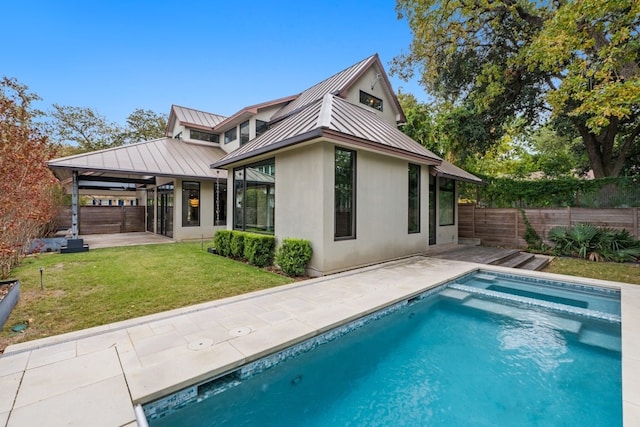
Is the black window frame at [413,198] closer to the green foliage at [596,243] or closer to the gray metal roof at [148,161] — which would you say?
the green foliage at [596,243]

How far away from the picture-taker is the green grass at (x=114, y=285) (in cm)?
442

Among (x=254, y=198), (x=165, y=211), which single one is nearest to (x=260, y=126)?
(x=254, y=198)

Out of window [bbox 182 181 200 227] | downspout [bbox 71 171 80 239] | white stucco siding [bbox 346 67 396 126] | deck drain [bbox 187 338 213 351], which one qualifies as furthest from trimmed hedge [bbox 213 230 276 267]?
white stucco siding [bbox 346 67 396 126]

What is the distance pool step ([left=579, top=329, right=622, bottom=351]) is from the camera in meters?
4.03

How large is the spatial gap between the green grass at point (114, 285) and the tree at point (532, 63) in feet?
34.5

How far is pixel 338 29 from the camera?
14945 mm

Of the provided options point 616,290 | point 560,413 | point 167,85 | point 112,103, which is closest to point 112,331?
point 560,413

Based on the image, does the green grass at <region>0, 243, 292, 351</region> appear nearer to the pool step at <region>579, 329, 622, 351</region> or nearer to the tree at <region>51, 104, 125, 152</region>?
the pool step at <region>579, 329, 622, 351</region>

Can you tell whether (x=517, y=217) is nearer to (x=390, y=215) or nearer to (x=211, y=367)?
(x=390, y=215)

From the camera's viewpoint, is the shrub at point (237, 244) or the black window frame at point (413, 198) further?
the black window frame at point (413, 198)

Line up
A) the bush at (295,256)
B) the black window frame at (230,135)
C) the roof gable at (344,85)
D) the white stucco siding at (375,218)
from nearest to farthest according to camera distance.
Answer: the bush at (295,256) < the white stucco siding at (375,218) < the roof gable at (344,85) < the black window frame at (230,135)

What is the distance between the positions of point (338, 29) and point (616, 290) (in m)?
15.3

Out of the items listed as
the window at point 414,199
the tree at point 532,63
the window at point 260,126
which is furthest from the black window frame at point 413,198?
Result: the window at point 260,126

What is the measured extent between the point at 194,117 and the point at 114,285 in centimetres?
1459
